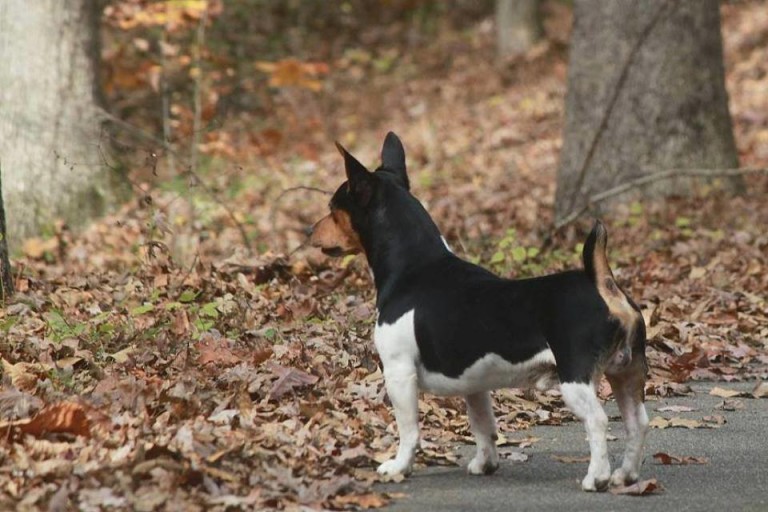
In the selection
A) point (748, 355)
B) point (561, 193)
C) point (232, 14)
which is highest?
point (232, 14)

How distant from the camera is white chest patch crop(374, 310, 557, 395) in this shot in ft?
18.2

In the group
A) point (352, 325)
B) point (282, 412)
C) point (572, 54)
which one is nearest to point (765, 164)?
point (572, 54)

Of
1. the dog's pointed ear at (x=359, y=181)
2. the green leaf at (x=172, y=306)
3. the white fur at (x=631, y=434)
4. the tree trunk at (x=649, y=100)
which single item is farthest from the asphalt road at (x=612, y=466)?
the tree trunk at (x=649, y=100)

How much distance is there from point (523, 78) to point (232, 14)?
7.43 meters

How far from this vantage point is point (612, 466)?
617 cm

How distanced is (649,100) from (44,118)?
6.16 m

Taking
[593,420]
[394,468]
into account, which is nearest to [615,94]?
[394,468]

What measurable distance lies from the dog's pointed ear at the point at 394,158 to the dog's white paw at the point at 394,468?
1541 mm

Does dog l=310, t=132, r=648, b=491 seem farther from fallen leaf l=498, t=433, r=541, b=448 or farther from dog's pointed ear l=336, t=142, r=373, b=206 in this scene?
fallen leaf l=498, t=433, r=541, b=448

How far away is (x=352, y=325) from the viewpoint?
8.59 m

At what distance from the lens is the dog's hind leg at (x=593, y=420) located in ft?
17.6

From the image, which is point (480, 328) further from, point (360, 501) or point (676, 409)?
point (676, 409)

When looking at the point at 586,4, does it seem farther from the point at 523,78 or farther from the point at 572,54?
the point at 523,78

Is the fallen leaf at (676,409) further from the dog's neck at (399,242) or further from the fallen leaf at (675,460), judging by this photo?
the dog's neck at (399,242)
